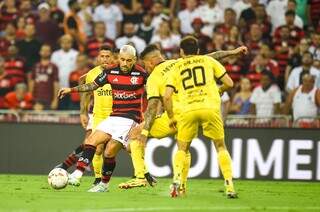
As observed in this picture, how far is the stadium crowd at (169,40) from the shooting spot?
2136cm

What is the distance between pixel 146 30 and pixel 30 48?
2703 mm

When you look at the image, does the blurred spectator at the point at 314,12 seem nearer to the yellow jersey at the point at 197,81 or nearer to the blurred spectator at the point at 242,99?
the blurred spectator at the point at 242,99

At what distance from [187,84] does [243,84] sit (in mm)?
8007

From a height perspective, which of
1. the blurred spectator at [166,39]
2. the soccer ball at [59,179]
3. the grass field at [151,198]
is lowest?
the grass field at [151,198]

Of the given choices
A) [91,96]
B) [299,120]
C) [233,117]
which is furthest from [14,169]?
[299,120]

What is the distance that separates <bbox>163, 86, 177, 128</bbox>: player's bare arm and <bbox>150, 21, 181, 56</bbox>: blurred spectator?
687cm

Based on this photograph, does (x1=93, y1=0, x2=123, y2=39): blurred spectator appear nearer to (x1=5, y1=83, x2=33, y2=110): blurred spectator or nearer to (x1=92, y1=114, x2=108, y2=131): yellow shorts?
(x1=5, y1=83, x2=33, y2=110): blurred spectator

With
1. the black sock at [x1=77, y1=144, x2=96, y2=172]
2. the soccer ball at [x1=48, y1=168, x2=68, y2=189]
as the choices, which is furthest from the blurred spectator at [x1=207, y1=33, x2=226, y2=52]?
the soccer ball at [x1=48, y1=168, x2=68, y2=189]

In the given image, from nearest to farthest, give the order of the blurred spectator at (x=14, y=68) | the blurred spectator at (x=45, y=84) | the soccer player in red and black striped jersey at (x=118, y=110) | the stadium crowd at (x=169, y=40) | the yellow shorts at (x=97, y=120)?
the soccer player in red and black striped jersey at (x=118, y=110) < the yellow shorts at (x=97, y=120) < the stadium crowd at (x=169, y=40) < the blurred spectator at (x=45, y=84) < the blurred spectator at (x=14, y=68)

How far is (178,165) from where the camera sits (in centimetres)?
1353

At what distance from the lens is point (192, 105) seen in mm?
13484

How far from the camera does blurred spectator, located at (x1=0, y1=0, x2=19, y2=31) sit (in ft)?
80.3

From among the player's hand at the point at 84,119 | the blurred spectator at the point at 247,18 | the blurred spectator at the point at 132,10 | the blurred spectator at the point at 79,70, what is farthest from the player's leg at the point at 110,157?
the blurred spectator at the point at 132,10

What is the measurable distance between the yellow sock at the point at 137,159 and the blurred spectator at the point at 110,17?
8711 mm
